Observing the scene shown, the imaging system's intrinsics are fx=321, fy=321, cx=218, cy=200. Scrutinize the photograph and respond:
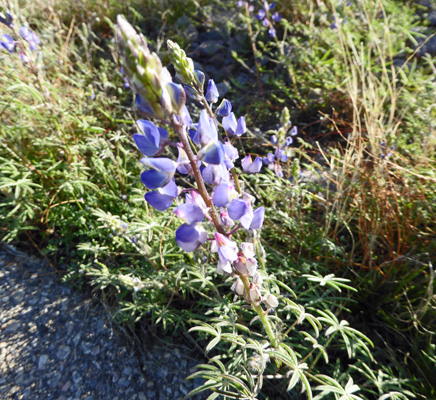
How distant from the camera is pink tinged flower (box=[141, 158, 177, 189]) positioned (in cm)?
93

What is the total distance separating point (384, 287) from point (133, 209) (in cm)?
184

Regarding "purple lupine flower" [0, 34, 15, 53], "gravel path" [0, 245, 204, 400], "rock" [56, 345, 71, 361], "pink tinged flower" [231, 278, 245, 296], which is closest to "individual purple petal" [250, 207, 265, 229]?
"pink tinged flower" [231, 278, 245, 296]

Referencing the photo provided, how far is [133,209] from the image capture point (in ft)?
8.21

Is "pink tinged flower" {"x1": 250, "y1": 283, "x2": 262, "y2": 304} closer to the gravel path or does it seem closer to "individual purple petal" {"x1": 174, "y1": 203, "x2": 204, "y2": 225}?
"individual purple petal" {"x1": 174, "y1": 203, "x2": 204, "y2": 225}

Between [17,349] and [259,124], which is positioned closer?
[17,349]

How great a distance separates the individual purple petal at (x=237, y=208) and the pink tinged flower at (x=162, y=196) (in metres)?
0.18

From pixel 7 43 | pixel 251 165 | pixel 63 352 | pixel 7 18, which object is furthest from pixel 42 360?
pixel 7 18

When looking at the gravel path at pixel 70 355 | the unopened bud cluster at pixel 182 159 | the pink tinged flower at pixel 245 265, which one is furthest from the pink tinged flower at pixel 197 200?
the gravel path at pixel 70 355

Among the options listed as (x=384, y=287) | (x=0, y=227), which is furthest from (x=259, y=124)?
(x=0, y=227)

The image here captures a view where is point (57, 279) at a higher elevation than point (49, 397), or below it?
higher

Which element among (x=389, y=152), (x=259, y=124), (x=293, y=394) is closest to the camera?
(x=293, y=394)

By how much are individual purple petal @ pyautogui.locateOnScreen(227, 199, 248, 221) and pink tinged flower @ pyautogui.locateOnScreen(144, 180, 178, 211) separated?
0.60 ft

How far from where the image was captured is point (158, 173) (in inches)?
37.2

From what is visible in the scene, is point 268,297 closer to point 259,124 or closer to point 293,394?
point 293,394
